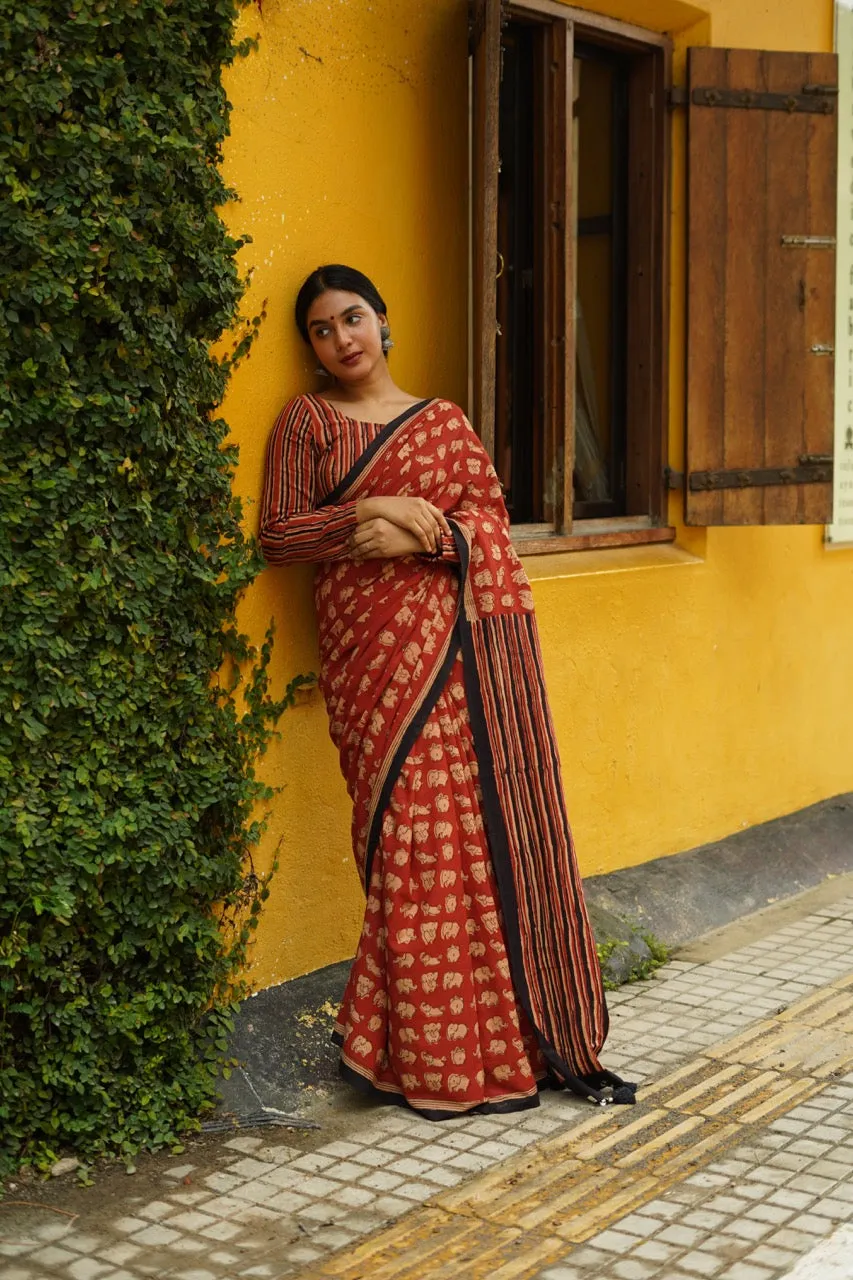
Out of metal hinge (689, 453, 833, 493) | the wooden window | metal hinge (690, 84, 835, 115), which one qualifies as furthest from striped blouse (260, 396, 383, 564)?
metal hinge (690, 84, 835, 115)

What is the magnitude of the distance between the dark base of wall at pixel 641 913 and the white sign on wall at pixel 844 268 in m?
1.34

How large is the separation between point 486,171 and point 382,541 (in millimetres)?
1286

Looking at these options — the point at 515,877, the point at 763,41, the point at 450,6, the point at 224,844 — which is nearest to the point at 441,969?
the point at 515,877

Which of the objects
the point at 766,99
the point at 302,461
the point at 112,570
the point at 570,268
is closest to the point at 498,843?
the point at 302,461

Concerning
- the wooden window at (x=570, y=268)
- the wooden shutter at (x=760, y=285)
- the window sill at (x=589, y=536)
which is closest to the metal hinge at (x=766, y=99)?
the wooden shutter at (x=760, y=285)

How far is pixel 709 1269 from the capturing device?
327 cm

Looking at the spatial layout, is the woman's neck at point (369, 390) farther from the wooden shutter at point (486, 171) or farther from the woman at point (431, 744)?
the wooden shutter at point (486, 171)

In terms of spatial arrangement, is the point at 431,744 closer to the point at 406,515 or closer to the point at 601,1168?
the point at 406,515

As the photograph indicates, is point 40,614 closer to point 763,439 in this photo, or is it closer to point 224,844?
point 224,844

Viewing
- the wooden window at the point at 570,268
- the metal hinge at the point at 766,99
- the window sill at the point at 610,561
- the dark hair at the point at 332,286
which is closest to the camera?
the dark hair at the point at 332,286

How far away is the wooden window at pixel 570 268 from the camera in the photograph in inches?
197

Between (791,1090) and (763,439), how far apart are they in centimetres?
272

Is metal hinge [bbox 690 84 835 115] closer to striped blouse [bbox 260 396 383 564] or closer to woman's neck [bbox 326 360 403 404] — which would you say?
woman's neck [bbox 326 360 403 404]

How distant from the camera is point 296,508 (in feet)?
13.8
